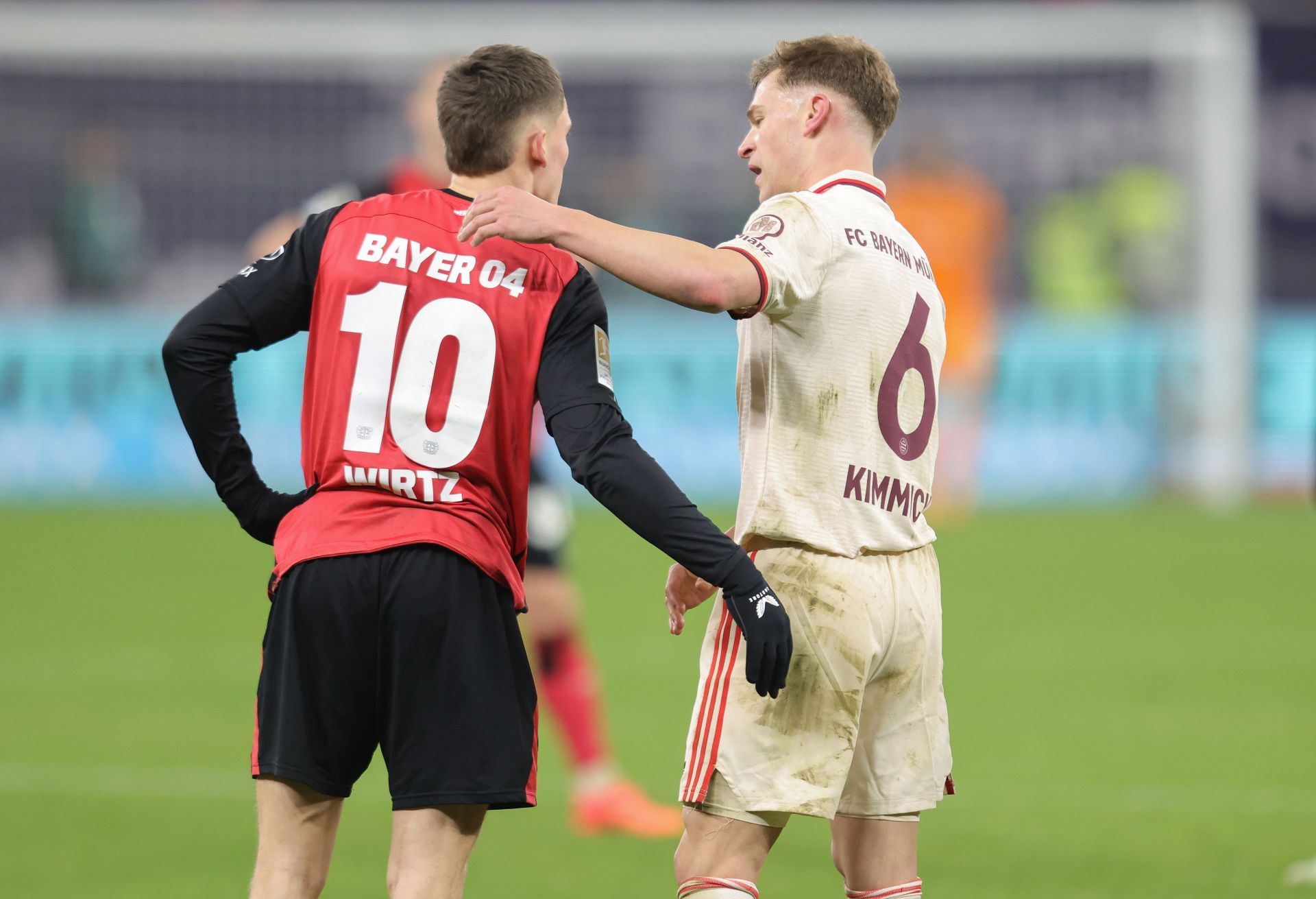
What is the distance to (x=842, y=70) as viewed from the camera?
3227 millimetres

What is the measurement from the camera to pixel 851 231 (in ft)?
10.3

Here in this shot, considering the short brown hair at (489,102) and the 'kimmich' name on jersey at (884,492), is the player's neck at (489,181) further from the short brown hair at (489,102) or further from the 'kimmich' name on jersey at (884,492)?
the 'kimmich' name on jersey at (884,492)

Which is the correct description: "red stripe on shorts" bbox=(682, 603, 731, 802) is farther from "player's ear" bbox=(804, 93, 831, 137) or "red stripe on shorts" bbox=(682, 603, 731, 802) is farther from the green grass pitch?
the green grass pitch

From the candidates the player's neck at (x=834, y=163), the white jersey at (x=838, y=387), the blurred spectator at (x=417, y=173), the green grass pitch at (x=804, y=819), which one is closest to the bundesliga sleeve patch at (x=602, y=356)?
the white jersey at (x=838, y=387)

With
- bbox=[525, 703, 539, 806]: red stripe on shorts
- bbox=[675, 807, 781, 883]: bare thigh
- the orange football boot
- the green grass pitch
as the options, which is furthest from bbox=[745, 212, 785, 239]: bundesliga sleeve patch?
the orange football boot

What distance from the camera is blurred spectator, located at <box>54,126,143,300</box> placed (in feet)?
53.4

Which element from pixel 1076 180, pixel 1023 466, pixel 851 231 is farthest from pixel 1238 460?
pixel 851 231

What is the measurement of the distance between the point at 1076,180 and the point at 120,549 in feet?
34.3

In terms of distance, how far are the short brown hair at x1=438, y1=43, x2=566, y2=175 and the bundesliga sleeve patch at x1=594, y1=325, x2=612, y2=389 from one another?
0.35 m

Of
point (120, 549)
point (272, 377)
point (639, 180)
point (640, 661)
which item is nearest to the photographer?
point (640, 661)

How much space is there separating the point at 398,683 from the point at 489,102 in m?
1.04

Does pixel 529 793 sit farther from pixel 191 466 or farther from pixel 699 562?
pixel 191 466

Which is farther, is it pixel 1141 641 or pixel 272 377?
pixel 272 377

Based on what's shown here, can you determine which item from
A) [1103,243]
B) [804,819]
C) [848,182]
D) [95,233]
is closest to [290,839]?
[848,182]
